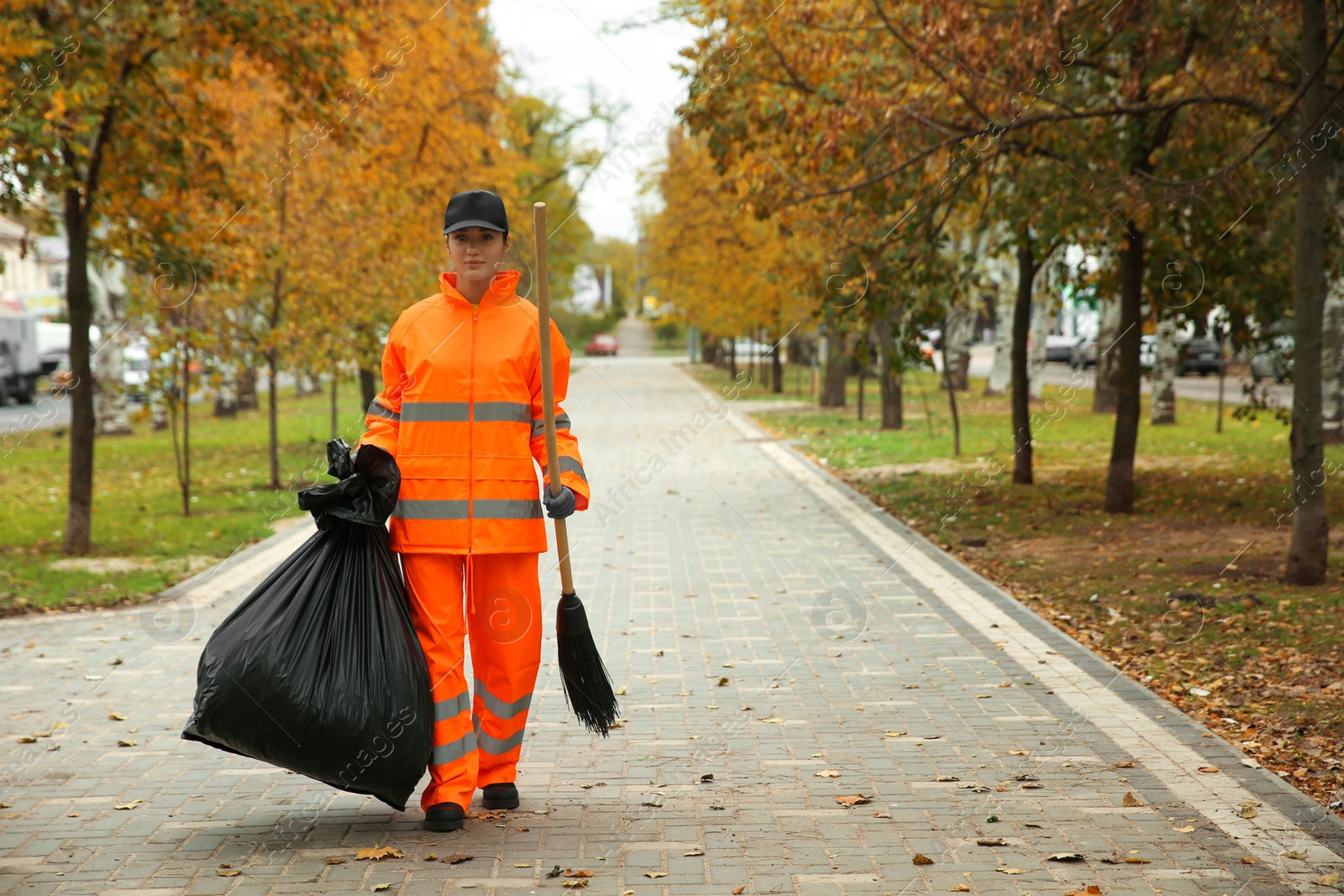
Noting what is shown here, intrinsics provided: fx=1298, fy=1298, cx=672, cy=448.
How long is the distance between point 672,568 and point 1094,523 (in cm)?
399

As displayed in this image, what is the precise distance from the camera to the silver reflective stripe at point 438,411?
169 inches

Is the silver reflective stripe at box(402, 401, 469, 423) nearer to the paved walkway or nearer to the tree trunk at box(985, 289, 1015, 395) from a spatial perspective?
the paved walkway

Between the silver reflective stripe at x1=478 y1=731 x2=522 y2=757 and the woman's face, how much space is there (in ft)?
5.12

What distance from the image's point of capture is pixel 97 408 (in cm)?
2527

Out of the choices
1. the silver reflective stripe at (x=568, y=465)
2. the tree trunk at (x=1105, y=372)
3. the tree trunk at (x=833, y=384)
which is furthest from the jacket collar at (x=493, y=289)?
the tree trunk at (x=833, y=384)

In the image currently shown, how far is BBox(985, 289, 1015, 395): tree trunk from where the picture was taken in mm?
27328

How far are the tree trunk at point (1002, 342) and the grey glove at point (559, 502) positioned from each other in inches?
892

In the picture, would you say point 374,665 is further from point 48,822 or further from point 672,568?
point 672,568

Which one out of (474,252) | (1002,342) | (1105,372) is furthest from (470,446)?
(1002,342)

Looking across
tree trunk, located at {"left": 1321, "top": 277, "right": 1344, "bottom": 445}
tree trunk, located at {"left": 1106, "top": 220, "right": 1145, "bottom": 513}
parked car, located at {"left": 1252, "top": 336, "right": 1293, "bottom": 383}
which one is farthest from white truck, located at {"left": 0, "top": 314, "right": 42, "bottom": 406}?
parked car, located at {"left": 1252, "top": 336, "right": 1293, "bottom": 383}

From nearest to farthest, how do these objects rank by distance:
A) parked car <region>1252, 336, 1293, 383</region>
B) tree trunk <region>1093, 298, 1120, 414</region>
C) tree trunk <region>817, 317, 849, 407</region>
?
parked car <region>1252, 336, 1293, 383</region> < tree trunk <region>1093, 298, 1120, 414</region> < tree trunk <region>817, 317, 849, 407</region>

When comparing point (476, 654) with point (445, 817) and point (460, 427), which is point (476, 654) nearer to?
point (445, 817)

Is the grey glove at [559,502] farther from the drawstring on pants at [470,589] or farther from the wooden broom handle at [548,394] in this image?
the drawstring on pants at [470,589]

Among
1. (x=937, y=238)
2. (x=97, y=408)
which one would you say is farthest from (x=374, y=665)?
(x=97, y=408)
